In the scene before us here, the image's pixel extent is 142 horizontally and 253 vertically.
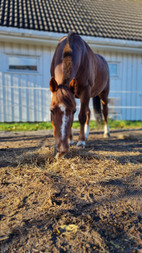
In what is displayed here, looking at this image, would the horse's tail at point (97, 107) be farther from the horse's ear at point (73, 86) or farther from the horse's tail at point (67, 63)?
the horse's ear at point (73, 86)

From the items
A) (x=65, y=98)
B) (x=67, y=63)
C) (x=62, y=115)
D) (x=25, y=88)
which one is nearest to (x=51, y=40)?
(x=25, y=88)

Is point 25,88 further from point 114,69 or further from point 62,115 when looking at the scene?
point 62,115

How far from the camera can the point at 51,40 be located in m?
7.05

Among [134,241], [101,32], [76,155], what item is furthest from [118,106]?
[134,241]

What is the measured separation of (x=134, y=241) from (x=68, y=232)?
394 millimetres

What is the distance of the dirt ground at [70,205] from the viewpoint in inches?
41.4

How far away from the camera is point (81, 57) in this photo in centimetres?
300

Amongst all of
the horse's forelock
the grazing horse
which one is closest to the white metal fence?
the grazing horse

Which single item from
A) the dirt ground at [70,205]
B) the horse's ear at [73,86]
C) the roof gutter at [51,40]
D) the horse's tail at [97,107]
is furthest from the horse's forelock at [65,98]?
the roof gutter at [51,40]

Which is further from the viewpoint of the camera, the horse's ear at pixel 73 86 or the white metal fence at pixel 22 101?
the white metal fence at pixel 22 101

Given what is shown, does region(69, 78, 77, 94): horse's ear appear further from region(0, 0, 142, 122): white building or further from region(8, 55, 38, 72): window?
region(8, 55, 38, 72): window

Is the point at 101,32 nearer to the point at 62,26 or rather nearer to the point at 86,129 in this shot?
the point at 62,26

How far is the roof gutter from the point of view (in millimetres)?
6402

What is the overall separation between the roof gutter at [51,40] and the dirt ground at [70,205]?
5581 mm
